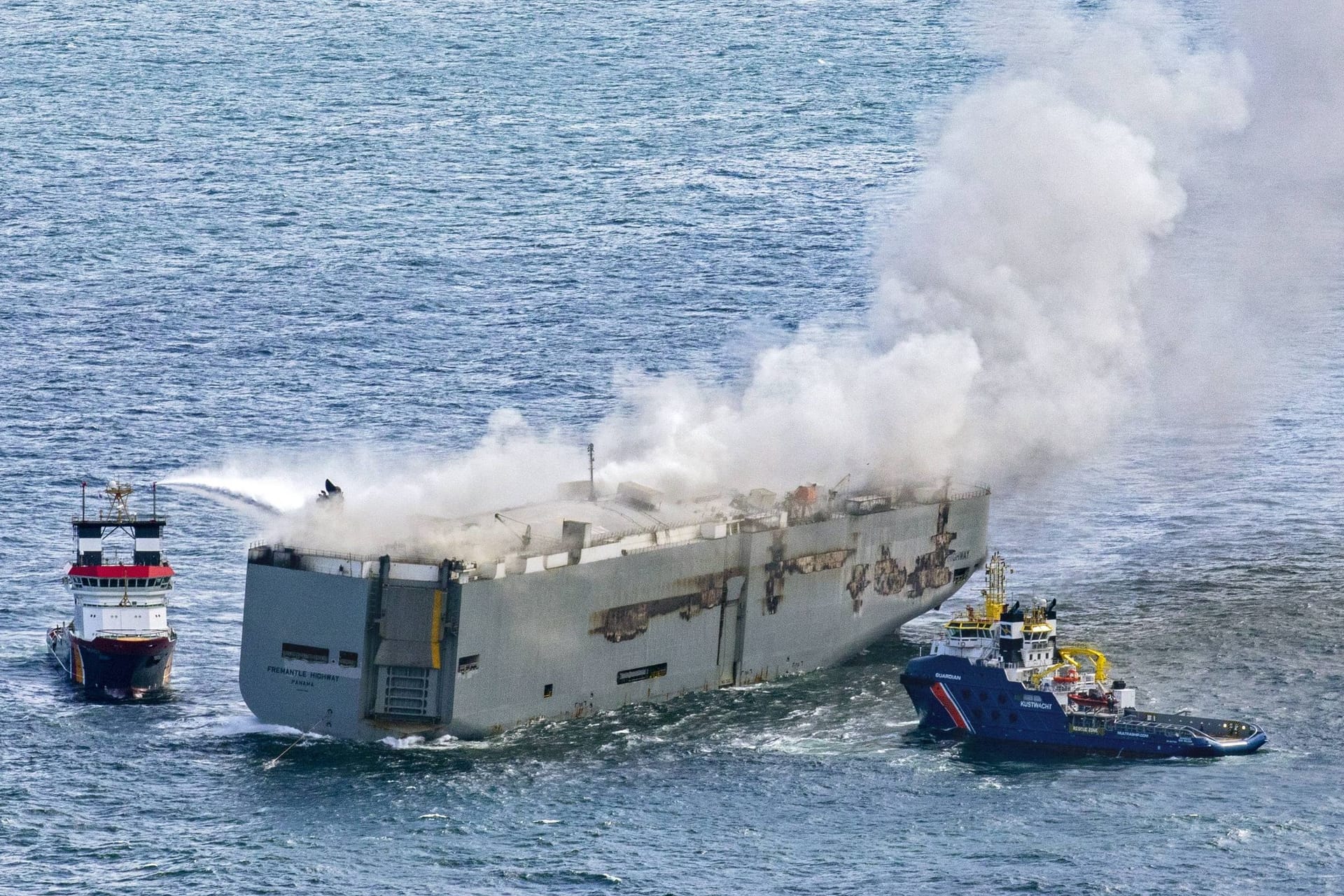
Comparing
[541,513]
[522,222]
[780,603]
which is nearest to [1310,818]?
[780,603]

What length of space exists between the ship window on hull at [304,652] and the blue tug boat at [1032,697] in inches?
981

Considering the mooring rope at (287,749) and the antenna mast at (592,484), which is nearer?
the mooring rope at (287,749)

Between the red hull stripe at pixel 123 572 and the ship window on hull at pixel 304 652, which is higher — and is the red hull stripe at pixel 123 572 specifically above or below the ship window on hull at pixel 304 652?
above

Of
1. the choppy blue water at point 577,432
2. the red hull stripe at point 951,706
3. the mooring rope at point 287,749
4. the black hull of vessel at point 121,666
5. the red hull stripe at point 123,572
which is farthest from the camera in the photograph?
the red hull stripe at point 123,572

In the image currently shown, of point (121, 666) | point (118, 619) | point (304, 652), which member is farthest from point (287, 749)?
point (118, 619)

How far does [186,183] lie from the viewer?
633ft

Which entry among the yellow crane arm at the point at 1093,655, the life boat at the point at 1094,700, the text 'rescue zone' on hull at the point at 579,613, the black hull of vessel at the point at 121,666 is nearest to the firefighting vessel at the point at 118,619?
the black hull of vessel at the point at 121,666

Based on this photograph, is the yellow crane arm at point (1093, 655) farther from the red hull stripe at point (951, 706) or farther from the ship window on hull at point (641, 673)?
the ship window on hull at point (641, 673)

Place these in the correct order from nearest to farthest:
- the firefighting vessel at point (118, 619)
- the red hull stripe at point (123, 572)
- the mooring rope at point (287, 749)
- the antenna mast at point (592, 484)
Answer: the mooring rope at point (287, 749) → the firefighting vessel at point (118, 619) → the red hull stripe at point (123, 572) → the antenna mast at point (592, 484)

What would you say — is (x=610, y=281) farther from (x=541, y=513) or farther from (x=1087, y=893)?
(x=1087, y=893)

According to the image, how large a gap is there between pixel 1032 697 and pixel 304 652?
1215 inches

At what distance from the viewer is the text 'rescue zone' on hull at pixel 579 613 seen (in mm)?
101188

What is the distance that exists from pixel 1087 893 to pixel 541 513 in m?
37.5

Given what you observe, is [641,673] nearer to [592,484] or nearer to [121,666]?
[592,484]
